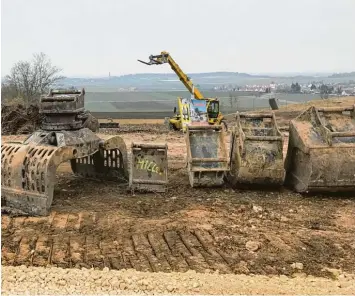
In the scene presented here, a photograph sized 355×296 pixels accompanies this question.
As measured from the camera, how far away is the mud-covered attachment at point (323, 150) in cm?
711

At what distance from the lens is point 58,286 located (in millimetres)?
4273

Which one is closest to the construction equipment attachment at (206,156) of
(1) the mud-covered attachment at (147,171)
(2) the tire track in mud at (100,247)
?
(1) the mud-covered attachment at (147,171)

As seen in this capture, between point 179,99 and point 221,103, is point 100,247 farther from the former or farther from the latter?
point 221,103

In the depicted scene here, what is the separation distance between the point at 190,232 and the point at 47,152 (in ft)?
7.38

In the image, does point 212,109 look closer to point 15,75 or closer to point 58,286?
point 58,286

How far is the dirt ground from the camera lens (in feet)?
16.8

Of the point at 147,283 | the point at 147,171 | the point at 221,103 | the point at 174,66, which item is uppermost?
the point at 174,66

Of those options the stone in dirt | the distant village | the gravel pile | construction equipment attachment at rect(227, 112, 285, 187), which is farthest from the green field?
the gravel pile

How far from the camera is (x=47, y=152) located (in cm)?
680

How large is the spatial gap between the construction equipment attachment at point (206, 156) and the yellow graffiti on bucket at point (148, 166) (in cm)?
48

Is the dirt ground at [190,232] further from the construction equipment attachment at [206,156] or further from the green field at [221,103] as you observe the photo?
the green field at [221,103]

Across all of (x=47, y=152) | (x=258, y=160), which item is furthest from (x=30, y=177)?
(x=258, y=160)

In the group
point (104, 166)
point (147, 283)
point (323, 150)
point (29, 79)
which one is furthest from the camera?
point (29, 79)

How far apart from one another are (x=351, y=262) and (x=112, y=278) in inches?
96.6
